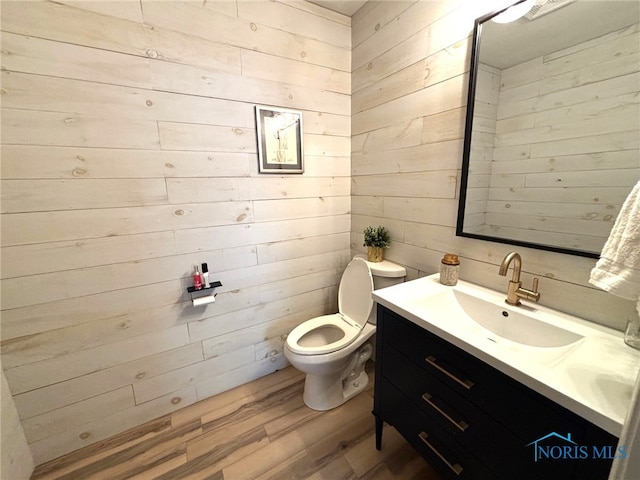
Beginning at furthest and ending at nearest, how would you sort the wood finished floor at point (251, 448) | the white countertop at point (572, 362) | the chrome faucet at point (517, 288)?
the wood finished floor at point (251, 448) → the chrome faucet at point (517, 288) → the white countertop at point (572, 362)

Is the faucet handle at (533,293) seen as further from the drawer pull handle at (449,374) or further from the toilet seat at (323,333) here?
the toilet seat at (323,333)

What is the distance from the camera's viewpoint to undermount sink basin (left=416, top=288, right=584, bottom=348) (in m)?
0.93

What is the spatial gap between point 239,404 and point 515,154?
2.06 m

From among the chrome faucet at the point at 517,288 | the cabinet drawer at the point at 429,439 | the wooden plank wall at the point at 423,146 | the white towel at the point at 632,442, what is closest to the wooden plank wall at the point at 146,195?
the wooden plank wall at the point at 423,146

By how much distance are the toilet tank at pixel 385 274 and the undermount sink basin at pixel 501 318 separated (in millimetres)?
382

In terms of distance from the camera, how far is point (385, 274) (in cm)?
160

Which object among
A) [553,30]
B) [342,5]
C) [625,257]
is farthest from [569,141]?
[342,5]

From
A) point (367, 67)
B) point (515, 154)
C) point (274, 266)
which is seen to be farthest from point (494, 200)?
point (274, 266)

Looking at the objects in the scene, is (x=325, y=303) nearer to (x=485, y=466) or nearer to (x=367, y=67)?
(x=485, y=466)

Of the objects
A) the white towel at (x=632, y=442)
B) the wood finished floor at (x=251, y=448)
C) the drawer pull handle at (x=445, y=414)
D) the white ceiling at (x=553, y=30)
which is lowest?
the wood finished floor at (x=251, y=448)

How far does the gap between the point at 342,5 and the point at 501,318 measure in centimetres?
202

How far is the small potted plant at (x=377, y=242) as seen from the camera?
1.70 m

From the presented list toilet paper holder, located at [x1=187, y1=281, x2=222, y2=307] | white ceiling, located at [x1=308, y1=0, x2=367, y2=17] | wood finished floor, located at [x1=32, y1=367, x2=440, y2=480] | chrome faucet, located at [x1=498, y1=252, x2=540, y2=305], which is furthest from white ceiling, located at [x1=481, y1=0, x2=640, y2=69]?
wood finished floor, located at [x1=32, y1=367, x2=440, y2=480]

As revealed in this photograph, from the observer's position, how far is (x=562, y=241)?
974mm
